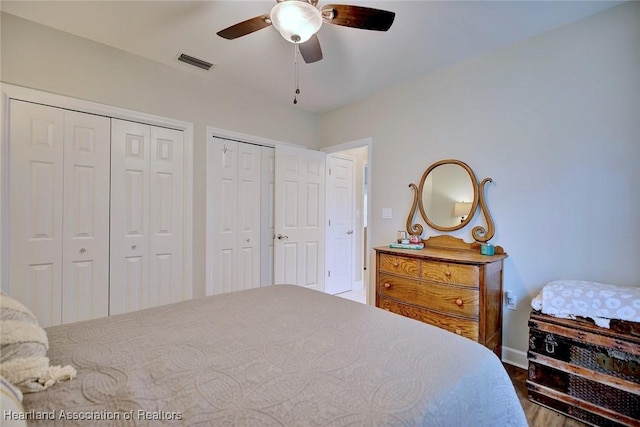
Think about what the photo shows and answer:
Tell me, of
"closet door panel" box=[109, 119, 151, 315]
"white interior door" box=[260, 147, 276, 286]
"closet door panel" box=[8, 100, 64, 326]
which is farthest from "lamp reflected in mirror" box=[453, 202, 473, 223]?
"closet door panel" box=[8, 100, 64, 326]

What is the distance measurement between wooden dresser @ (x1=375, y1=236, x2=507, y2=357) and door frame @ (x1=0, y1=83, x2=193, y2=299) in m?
1.85

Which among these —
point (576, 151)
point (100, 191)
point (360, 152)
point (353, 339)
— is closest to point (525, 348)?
point (576, 151)

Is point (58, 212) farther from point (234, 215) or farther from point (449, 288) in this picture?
point (449, 288)

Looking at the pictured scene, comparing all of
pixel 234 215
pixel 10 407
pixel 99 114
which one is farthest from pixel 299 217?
pixel 10 407

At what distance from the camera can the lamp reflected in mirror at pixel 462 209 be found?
2.52 m

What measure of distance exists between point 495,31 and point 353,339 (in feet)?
7.92

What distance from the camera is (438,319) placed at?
2186 mm

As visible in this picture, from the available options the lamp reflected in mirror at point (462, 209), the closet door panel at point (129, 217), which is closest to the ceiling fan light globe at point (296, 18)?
the closet door panel at point (129, 217)

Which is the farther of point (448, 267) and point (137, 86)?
point (137, 86)

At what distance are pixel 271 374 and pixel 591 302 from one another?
1857 millimetres

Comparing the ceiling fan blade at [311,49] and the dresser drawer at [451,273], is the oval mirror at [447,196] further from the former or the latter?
the ceiling fan blade at [311,49]

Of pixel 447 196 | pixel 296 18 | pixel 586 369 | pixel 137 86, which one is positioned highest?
pixel 137 86

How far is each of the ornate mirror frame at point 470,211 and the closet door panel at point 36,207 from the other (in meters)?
3.04

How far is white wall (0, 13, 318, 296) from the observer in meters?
2.07
